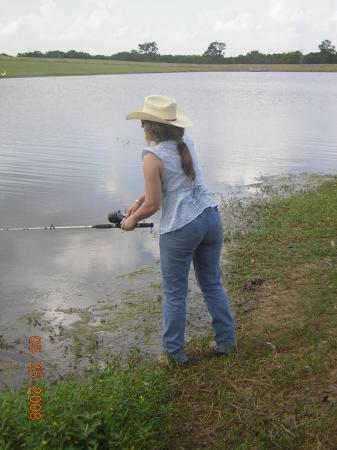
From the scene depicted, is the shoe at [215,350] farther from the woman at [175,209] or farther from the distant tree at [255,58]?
the distant tree at [255,58]

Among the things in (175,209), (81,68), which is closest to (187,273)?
(175,209)

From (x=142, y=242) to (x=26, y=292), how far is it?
7.71 feet

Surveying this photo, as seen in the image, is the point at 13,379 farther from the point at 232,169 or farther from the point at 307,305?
the point at 232,169

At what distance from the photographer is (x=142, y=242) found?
8656 mm

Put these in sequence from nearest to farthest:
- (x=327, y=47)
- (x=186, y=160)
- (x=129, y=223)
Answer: (x=186, y=160) → (x=129, y=223) → (x=327, y=47)

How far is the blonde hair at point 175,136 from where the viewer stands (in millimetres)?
4129

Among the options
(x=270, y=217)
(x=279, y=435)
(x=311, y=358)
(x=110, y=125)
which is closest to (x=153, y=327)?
(x=311, y=358)

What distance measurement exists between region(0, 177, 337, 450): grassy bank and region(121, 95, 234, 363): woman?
51cm

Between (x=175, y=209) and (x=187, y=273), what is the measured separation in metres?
0.54

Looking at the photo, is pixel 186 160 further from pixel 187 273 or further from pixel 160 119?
pixel 187 273

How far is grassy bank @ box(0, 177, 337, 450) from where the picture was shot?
3.31m

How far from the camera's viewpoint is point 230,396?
13.2 ft

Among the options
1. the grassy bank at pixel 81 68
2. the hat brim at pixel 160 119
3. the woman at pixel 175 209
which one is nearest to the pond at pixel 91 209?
the woman at pixel 175 209

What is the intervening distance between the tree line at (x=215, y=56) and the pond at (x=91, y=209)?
3774 inches
